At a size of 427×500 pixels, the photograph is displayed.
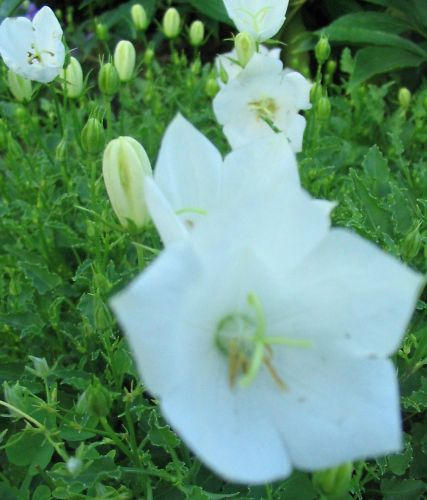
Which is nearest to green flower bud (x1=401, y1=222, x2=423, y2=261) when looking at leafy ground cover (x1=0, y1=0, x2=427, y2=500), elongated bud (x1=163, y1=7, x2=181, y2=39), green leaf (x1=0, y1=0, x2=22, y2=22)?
leafy ground cover (x1=0, y1=0, x2=427, y2=500)

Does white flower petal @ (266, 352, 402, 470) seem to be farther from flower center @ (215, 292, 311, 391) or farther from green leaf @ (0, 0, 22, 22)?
green leaf @ (0, 0, 22, 22)

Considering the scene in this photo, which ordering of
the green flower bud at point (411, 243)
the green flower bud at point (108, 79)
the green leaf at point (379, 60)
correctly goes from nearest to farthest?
the green flower bud at point (411, 243), the green flower bud at point (108, 79), the green leaf at point (379, 60)

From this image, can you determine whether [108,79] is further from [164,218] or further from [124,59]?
[164,218]

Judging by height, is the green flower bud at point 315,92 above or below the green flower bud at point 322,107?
above

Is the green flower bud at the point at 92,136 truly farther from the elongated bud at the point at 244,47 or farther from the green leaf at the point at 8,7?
the green leaf at the point at 8,7

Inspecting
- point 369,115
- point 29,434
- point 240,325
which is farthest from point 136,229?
point 369,115

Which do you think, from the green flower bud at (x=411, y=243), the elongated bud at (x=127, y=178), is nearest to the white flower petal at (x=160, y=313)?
the elongated bud at (x=127, y=178)
